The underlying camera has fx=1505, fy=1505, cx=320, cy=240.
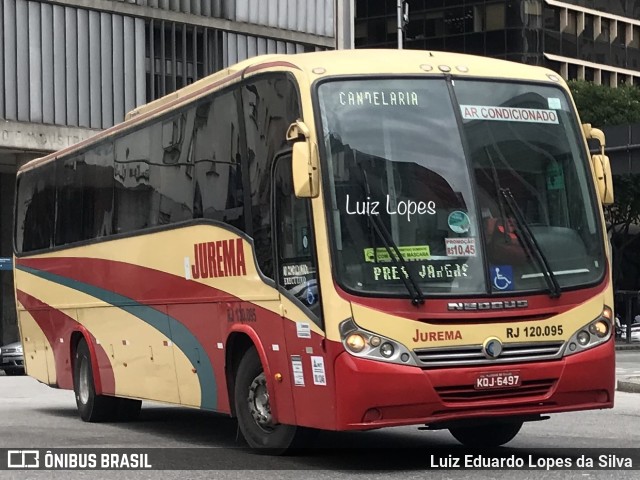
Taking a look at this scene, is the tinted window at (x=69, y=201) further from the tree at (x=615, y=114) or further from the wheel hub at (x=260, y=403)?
the tree at (x=615, y=114)

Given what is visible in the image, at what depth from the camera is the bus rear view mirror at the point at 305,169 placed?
36.0ft

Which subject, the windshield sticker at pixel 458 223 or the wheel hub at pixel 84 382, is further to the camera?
the wheel hub at pixel 84 382

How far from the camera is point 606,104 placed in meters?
63.2

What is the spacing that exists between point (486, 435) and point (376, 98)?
332 centimetres

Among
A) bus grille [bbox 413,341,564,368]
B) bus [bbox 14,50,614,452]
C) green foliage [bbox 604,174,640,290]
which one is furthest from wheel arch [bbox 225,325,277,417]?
green foliage [bbox 604,174,640,290]

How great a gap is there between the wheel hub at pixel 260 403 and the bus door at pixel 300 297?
0.72 meters

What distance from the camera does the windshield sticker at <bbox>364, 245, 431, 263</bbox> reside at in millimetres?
11062

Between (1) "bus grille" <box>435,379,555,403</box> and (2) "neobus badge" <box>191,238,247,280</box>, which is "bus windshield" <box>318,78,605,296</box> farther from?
(2) "neobus badge" <box>191,238,247,280</box>

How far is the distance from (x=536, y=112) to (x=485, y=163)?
0.80 metres

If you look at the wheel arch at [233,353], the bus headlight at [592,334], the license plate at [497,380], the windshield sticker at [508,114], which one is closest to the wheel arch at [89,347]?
the wheel arch at [233,353]

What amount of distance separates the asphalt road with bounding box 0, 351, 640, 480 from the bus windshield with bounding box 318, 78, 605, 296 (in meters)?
1.44

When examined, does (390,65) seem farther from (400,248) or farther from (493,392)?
(493,392)

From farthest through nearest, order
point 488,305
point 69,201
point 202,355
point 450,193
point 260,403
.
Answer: point 69,201 → point 202,355 → point 260,403 → point 450,193 → point 488,305

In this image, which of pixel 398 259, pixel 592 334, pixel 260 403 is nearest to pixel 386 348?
pixel 398 259
